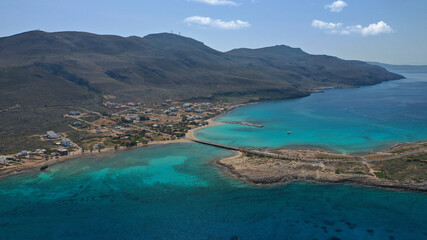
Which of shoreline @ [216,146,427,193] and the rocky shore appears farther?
the rocky shore

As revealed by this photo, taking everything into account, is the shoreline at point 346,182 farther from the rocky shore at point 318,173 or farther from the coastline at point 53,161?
the coastline at point 53,161

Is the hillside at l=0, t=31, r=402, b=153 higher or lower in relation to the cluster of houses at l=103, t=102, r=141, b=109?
higher

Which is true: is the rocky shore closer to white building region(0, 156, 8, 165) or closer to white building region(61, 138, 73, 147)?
white building region(61, 138, 73, 147)

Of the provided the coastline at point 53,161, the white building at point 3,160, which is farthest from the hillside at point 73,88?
the coastline at point 53,161

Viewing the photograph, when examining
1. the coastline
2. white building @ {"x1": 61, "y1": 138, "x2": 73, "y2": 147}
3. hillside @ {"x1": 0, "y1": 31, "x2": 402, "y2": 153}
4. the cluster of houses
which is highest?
hillside @ {"x1": 0, "y1": 31, "x2": 402, "y2": 153}

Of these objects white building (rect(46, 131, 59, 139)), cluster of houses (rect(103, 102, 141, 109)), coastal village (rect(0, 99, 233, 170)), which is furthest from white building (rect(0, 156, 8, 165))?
cluster of houses (rect(103, 102, 141, 109))

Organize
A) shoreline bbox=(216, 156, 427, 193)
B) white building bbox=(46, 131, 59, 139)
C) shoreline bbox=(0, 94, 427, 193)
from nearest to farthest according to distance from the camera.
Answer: shoreline bbox=(216, 156, 427, 193), shoreline bbox=(0, 94, 427, 193), white building bbox=(46, 131, 59, 139)

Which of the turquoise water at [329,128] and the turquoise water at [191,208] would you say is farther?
the turquoise water at [329,128]
